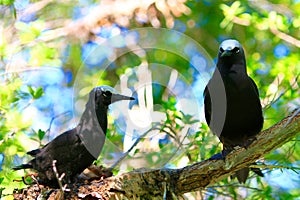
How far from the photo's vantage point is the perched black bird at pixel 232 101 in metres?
5.39

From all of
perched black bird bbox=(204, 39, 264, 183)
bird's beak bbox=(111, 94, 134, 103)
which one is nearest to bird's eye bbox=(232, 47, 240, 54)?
perched black bird bbox=(204, 39, 264, 183)

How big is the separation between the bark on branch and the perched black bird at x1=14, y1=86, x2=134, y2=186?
47cm

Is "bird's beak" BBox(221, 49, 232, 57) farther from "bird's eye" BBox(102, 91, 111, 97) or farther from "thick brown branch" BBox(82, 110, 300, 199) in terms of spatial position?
"bird's eye" BBox(102, 91, 111, 97)

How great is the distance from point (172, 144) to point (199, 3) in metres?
6.18

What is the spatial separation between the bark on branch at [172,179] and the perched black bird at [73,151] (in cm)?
47

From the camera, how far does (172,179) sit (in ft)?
17.6

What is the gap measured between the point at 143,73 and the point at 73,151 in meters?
2.20

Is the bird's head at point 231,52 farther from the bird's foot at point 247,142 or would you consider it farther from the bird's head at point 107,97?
the bird's head at point 107,97

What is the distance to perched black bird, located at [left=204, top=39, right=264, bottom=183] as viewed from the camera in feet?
17.7

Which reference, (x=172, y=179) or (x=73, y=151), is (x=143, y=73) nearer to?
(x=73, y=151)

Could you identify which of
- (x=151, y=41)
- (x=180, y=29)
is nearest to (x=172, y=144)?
(x=151, y=41)

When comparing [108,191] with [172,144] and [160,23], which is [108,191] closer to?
[172,144]

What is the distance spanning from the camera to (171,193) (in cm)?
536

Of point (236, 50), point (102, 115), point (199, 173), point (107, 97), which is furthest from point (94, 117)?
point (236, 50)
